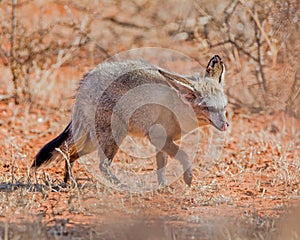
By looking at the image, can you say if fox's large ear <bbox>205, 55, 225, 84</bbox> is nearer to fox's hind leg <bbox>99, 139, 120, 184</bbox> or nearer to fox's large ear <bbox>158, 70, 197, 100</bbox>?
fox's large ear <bbox>158, 70, 197, 100</bbox>

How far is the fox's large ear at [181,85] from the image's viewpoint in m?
6.76

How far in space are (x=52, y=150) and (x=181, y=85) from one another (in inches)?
54.5

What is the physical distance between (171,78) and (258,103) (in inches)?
165

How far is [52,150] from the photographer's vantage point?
7035 millimetres

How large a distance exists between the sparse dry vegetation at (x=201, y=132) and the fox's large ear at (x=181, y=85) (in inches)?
33.4

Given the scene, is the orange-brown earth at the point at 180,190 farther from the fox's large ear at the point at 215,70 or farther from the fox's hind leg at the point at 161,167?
the fox's large ear at the point at 215,70

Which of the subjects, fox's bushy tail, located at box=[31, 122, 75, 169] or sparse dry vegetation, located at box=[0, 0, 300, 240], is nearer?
sparse dry vegetation, located at box=[0, 0, 300, 240]

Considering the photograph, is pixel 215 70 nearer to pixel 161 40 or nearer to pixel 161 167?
pixel 161 167

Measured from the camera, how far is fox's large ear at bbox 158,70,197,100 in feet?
22.2

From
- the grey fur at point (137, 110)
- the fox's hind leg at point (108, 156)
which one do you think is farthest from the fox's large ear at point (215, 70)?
the fox's hind leg at point (108, 156)

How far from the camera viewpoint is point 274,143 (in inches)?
354

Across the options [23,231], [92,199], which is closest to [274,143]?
[92,199]

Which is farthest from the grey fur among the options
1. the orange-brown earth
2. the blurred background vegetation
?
the blurred background vegetation

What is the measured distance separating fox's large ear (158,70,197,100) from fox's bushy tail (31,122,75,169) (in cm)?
109
